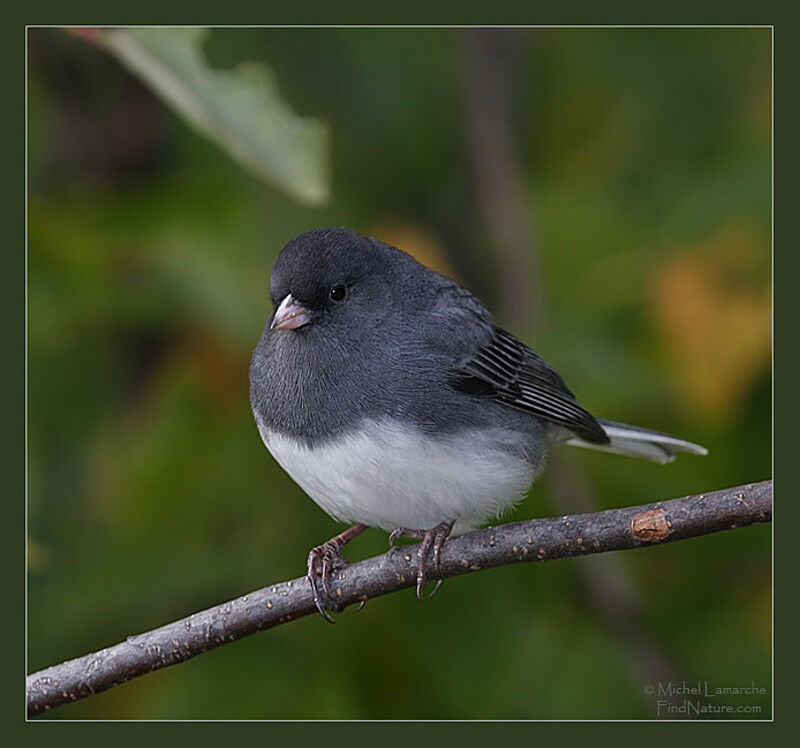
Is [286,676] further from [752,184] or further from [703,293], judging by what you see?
[752,184]

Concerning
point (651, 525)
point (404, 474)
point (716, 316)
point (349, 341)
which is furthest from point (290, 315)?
point (716, 316)

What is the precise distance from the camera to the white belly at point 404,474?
1852 mm

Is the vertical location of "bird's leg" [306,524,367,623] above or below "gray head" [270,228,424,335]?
below

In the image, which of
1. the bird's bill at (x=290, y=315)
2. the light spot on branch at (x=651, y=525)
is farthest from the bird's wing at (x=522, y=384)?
the light spot on branch at (x=651, y=525)

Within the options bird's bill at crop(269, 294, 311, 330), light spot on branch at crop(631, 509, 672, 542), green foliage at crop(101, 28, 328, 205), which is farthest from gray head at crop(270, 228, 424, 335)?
light spot on branch at crop(631, 509, 672, 542)

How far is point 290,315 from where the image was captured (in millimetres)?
1942

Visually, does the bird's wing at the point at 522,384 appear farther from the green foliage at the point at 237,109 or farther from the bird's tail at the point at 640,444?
the green foliage at the point at 237,109

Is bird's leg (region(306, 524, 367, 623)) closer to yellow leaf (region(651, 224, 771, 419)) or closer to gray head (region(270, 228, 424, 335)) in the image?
gray head (region(270, 228, 424, 335))

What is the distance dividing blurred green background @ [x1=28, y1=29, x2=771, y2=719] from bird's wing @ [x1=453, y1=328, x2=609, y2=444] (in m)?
0.09

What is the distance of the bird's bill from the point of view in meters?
1.92

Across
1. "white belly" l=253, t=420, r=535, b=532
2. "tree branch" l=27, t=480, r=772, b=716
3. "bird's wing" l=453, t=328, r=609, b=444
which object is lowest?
"tree branch" l=27, t=480, r=772, b=716

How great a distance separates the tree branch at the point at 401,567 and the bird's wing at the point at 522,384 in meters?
0.33

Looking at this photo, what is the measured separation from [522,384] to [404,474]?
0.39 metres

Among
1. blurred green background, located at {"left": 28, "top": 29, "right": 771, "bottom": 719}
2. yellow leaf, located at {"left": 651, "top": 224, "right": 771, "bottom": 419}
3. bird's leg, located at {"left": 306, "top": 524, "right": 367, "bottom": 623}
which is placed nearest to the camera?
bird's leg, located at {"left": 306, "top": 524, "right": 367, "bottom": 623}
